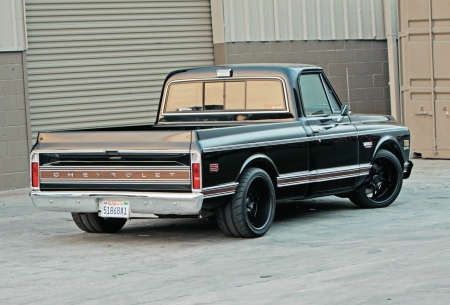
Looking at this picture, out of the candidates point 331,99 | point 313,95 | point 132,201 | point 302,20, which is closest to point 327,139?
point 313,95

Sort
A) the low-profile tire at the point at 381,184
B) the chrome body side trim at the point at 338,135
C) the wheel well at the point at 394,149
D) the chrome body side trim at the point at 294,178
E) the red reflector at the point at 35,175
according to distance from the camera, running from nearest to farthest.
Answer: the red reflector at the point at 35,175 → the chrome body side trim at the point at 294,178 → the chrome body side trim at the point at 338,135 → the low-profile tire at the point at 381,184 → the wheel well at the point at 394,149

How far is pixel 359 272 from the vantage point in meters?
7.53

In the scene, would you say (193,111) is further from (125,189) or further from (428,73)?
Result: (428,73)

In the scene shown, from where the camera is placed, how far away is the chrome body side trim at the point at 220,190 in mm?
8797

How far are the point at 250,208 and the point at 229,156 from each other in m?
0.72

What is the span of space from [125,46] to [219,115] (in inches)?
239

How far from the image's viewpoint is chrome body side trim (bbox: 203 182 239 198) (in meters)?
8.80

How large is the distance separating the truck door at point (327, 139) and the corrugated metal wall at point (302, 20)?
21.4 feet

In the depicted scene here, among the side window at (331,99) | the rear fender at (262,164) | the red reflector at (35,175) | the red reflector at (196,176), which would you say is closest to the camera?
the red reflector at (196,176)

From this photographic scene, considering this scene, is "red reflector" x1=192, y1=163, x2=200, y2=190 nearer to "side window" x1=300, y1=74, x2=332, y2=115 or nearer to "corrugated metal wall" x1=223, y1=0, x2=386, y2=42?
"side window" x1=300, y1=74, x2=332, y2=115

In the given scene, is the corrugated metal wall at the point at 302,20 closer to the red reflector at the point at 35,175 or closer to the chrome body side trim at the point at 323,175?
the chrome body side trim at the point at 323,175

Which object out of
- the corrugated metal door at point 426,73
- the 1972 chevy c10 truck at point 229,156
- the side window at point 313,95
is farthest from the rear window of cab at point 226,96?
the corrugated metal door at point 426,73

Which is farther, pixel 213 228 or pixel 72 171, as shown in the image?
pixel 213 228

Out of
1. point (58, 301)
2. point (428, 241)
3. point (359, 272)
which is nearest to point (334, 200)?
point (428, 241)
